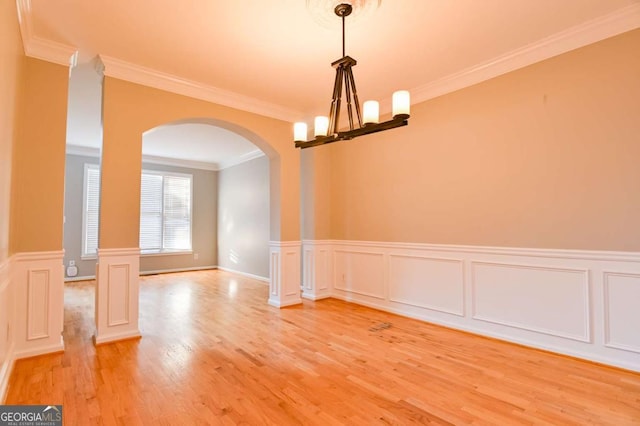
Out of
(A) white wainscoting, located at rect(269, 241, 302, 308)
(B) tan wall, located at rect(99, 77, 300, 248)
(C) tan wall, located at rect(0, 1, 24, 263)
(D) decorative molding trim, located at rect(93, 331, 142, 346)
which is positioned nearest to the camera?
(C) tan wall, located at rect(0, 1, 24, 263)

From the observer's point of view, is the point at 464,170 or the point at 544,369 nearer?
the point at 544,369

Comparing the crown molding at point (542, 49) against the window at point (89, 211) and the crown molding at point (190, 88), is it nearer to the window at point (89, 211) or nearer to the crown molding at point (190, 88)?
the crown molding at point (190, 88)

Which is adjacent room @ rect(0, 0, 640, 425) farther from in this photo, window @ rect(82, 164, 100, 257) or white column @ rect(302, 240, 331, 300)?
window @ rect(82, 164, 100, 257)

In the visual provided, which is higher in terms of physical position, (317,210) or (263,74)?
(263,74)

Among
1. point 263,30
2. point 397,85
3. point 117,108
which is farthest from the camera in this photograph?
point 397,85

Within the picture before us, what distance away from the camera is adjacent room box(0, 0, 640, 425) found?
2.18 m

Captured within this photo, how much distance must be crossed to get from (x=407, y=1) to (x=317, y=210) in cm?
317

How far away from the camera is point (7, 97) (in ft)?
6.73

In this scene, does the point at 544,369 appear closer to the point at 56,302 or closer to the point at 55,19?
the point at 56,302

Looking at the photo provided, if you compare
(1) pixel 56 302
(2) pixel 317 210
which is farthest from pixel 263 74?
(1) pixel 56 302

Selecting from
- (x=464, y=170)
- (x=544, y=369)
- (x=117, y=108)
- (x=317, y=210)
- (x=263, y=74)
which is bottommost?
(x=544, y=369)

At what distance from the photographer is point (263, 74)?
3.52 metres

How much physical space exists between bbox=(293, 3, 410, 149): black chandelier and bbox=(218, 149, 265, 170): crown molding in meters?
4.35
